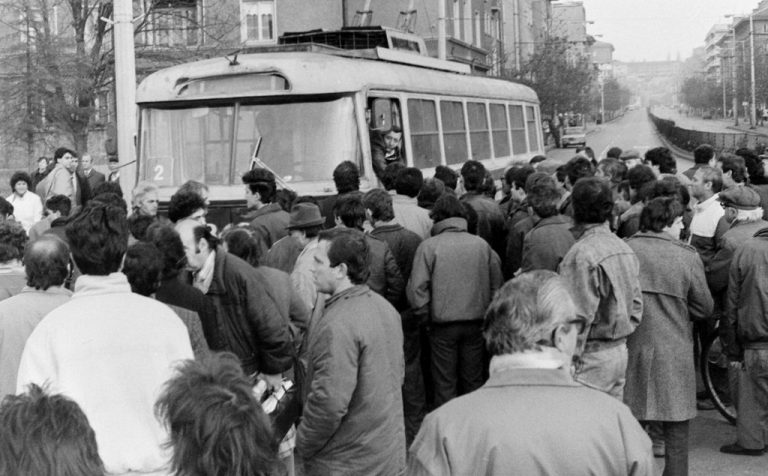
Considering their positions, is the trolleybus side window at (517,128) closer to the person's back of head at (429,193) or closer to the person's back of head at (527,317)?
the person's back of head at (429,193)

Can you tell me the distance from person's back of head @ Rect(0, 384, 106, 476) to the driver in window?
11252 mm

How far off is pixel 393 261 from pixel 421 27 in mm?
39055

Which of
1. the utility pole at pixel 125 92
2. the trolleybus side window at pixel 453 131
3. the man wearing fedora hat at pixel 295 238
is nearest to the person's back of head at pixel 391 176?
the man wearing fedora hat at pixel 295 238

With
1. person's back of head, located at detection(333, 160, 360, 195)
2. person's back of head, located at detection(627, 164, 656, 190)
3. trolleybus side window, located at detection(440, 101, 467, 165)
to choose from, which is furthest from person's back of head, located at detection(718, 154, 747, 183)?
trolleybus side window, located at detection(440, 101, 467, 165)

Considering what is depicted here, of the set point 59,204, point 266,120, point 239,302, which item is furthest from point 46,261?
point 266,120

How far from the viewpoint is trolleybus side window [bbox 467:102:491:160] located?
18.9 m

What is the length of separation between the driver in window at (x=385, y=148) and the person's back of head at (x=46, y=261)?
324 inches

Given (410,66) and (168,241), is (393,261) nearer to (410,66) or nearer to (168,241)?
(168,241)

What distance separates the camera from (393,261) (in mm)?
9430

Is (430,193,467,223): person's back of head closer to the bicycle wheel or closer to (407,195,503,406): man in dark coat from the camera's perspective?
(407,195,503,406): man in dark coat

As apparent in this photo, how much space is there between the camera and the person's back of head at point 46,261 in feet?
20.1

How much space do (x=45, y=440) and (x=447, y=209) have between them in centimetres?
670

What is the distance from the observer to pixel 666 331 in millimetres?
7906

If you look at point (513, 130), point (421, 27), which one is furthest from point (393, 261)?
point (421, 27)
